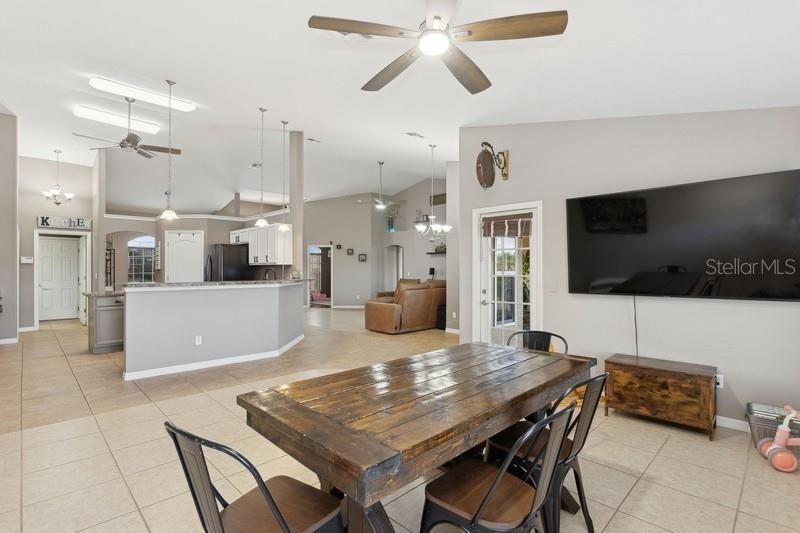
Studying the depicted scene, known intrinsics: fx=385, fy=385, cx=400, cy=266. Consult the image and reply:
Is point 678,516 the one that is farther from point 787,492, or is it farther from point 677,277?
point 677,277

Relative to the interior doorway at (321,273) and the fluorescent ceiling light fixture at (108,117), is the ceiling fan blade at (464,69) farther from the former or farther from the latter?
the interior doorway at (321,273)

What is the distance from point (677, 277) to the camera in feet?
10.5

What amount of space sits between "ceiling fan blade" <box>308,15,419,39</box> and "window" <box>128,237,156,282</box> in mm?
9758

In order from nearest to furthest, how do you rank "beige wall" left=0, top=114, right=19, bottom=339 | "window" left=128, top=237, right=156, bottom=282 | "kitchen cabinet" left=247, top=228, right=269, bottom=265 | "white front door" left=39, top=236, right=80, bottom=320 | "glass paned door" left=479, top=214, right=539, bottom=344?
"glass paned door" left=479, top=214, right=539, bottom=344 < "beige wall" left=0, top=114, right=19, bottom=339 < "white front door" left=39, top=236, right=80, bottom=320 < "kitchen cabinet" left=247, top=228, right=269, bottom=265 < "window" left=128, top=237, right=156, bottom=282

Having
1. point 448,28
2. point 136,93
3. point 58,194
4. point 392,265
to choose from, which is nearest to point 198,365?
point 136,93

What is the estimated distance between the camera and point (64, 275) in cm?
881

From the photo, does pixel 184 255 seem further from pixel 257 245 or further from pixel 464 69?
pixel 464 69

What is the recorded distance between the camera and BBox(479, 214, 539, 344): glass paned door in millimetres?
4340

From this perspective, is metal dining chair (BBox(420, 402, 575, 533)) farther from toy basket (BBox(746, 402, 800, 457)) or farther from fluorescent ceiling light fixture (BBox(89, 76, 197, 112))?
fluorescent ceiling light fixture (BBox(89, 76, 197, 112))

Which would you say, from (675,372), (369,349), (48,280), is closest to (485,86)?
(675,372)

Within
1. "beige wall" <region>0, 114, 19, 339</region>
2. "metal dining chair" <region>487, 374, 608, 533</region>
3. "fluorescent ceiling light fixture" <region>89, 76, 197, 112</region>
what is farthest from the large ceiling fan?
"beige wall" <region>0, 114, 19, 339</region>

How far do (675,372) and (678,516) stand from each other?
4.23 ft

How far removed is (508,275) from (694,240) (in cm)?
185

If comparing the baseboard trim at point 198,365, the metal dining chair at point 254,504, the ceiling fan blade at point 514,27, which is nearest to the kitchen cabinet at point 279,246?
the baseboard trim at point 198,365
